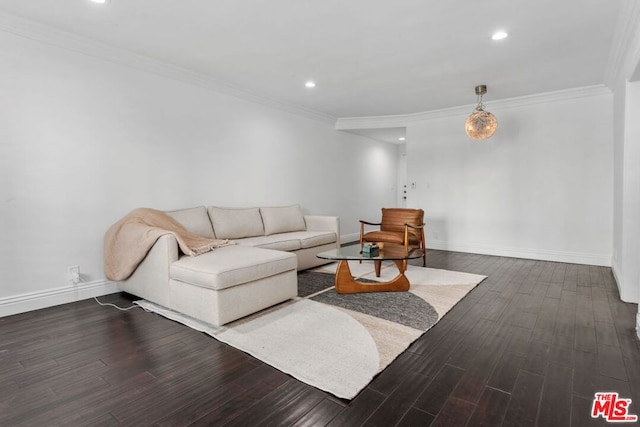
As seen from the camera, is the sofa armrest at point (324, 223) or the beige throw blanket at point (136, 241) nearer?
the beige throw blanket at point (136, 241)

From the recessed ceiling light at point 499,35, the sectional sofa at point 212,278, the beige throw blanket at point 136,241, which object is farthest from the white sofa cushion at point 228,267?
the recessed ceiling light at point 499,35

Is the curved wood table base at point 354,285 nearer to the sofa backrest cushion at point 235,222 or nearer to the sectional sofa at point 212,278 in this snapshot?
the sectional sofa at point 212,278

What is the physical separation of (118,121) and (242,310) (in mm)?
2351

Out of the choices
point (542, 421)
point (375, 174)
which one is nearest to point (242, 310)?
point (542, 421)

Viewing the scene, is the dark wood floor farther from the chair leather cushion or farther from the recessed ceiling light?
the recessed ceiling light

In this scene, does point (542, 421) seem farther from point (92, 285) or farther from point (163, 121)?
point (163, 121)

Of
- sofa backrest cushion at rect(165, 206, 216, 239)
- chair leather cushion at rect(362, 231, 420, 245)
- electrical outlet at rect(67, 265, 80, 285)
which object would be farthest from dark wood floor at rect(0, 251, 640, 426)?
chair leather cushion at rect(362, 231, 420, 245)

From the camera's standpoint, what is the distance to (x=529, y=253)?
16.2ft

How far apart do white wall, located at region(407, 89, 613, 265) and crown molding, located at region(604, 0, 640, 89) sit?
111 cm

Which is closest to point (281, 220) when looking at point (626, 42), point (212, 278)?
point (212, 278)

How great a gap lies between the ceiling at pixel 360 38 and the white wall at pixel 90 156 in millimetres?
361

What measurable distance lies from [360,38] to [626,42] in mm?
2302

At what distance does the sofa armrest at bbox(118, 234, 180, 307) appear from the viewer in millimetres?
2707

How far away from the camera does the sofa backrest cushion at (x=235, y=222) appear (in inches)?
155
